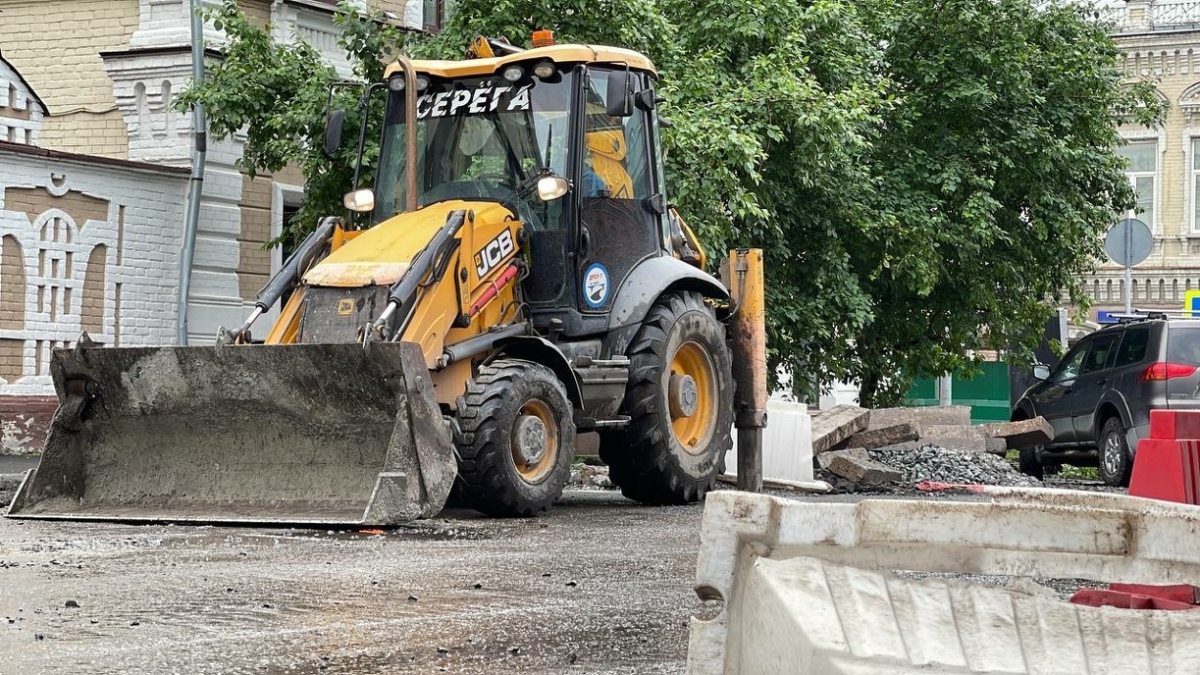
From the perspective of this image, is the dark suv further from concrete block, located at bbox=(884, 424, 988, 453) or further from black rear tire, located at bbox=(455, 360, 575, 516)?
black rear tire, located at bbox=(455, 360, 575, 516)

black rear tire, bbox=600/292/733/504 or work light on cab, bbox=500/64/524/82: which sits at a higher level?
work light on cab, bbox=500/64/524/82

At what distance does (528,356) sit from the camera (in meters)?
11.8

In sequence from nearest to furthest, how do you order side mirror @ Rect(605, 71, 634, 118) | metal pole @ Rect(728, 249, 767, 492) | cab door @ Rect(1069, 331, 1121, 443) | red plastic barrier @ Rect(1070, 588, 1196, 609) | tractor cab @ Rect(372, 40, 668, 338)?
red plastic barrier @ Rect(1070, 588, 1196, 609) → side mirror @ Rect(605, 71, 634, 118) → tractor cab @ Rect(372, 40, 668, 338) → metal pole @ Rect(728, 249, 767, 492) → cab door @ Rect(1069, 331, 1121, 443)

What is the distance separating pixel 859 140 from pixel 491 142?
307 inches

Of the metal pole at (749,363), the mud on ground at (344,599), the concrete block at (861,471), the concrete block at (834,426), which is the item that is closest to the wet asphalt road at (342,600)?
the mud on ground at (344,599)

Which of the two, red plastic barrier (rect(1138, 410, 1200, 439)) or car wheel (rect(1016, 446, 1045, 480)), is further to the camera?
car wheel (rect(1016, 446, 1045, 480))

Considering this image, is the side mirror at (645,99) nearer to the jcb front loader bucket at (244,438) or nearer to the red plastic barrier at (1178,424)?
the jcb front loader bucket at (244,438)

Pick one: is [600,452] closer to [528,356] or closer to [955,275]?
[528,356]

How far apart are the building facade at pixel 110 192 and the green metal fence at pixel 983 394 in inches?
811

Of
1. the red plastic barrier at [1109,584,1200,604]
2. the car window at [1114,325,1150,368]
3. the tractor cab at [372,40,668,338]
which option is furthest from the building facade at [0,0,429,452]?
the red plastic barrier at [1109,584,1200,604]

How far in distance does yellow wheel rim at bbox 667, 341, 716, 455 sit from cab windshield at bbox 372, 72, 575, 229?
5.05 feet

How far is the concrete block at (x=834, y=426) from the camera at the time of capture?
17.0 metres

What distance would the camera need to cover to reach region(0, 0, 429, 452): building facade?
1731 centimetres

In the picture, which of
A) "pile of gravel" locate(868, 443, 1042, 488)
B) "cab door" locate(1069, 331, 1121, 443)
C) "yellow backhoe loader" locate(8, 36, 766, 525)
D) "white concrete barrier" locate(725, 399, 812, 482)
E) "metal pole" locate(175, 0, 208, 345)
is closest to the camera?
"yellow backhoe loader" locate(8, 36, 766, 525)
